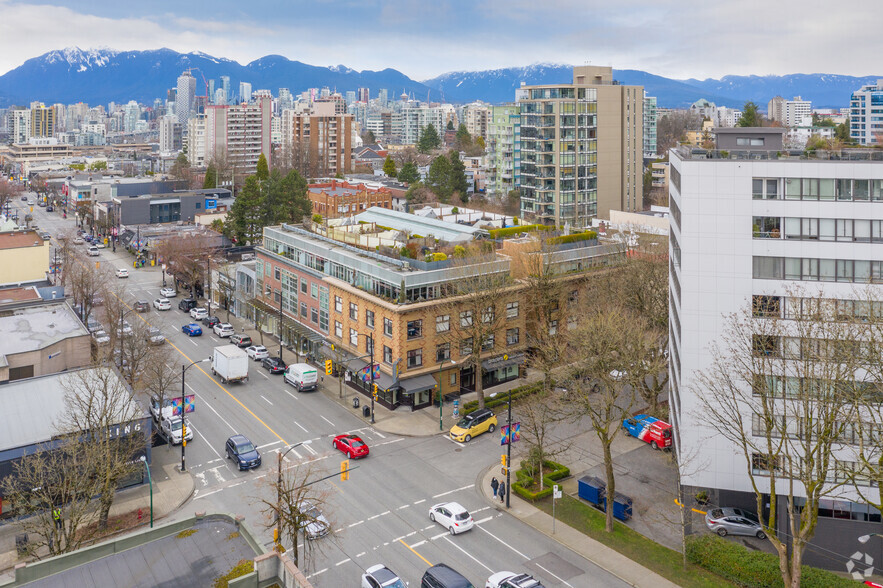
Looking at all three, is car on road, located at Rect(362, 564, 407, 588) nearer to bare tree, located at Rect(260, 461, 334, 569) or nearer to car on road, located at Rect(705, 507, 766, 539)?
bare tree, located at Rect(260, 461, 334, 569)

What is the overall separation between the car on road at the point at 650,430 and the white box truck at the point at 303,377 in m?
23.6

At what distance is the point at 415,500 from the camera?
3866 centimetres

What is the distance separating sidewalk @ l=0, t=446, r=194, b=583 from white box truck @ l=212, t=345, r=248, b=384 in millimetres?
12094

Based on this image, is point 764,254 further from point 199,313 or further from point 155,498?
point 199,313

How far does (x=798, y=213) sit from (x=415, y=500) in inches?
972

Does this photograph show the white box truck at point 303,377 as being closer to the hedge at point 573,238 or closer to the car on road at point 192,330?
the car on road at point 192,330

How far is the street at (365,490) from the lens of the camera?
32.8 meters

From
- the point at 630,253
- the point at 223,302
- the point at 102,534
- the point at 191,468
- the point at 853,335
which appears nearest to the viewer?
the point at 853,335

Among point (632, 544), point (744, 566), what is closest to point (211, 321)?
point (632, 544)

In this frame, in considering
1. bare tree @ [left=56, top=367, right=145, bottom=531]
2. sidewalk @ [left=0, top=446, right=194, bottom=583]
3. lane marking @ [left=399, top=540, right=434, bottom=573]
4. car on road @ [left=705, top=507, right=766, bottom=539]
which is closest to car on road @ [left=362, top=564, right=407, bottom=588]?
lane marking @ [left=399, top=540, right=434, bottom=573]

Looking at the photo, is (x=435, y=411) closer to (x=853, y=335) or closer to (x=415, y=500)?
(x=415, y=500)

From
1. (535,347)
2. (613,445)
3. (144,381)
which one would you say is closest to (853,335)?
(613,445)

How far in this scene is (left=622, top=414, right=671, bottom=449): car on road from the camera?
4562cm

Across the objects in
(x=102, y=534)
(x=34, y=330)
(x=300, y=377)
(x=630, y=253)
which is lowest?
(x=102, y=534)
